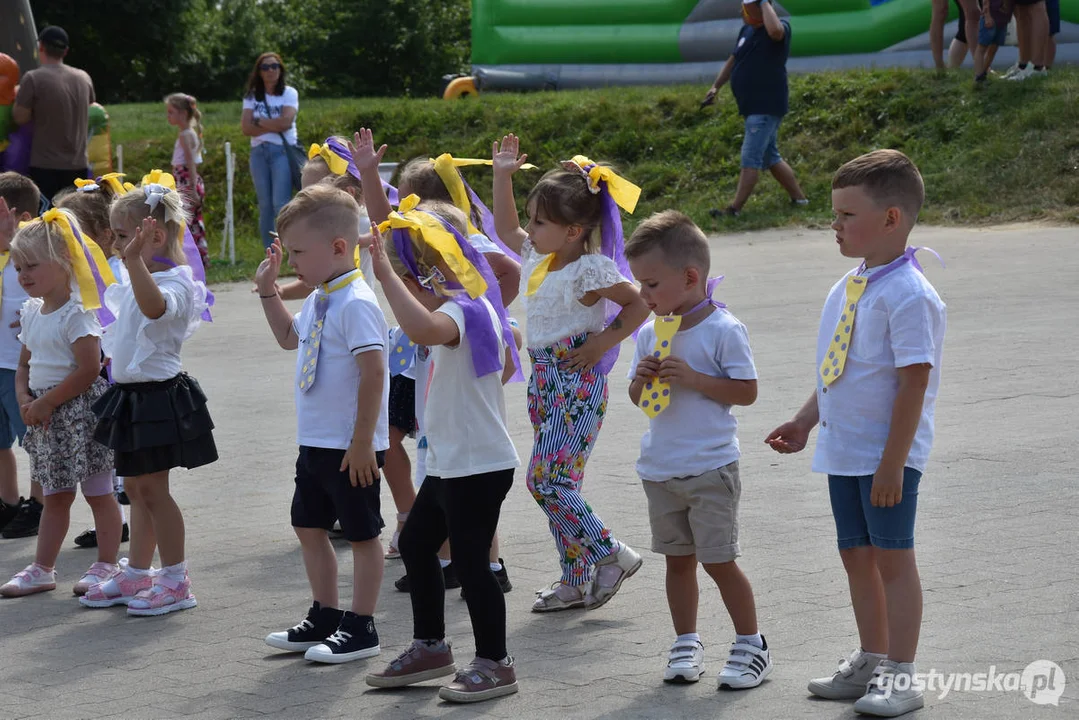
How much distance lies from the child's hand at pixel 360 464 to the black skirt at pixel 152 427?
99 centimetres

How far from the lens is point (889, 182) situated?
385cm

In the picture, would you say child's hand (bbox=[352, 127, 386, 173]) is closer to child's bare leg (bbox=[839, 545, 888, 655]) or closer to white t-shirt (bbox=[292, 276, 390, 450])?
white t-shirt (bbox=[292, 276, 390, 450])

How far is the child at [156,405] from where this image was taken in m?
5.15

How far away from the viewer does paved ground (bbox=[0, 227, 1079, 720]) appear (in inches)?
161

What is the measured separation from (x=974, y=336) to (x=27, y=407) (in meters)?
6.12

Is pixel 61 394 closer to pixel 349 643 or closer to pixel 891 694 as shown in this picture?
pixel 349 643

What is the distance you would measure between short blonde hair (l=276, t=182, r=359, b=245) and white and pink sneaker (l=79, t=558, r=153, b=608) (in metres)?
1.56

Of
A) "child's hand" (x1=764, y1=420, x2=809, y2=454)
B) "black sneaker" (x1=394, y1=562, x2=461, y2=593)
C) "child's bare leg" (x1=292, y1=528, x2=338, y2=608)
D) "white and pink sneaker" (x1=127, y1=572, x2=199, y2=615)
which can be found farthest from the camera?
"black sneaker" (x1=394, y1=562, x2=461, y2=593)

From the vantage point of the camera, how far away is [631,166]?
55.1 feet

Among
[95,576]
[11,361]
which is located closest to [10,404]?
[11,361]

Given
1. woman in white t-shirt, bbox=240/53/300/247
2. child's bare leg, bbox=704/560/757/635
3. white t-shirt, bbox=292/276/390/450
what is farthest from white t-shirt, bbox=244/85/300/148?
child's bare leg, bbox=704/560/757/635

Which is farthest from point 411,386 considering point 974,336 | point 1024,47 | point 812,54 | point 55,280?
point 812,54

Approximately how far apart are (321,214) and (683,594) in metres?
1.69

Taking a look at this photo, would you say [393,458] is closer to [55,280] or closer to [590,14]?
[55,280]
